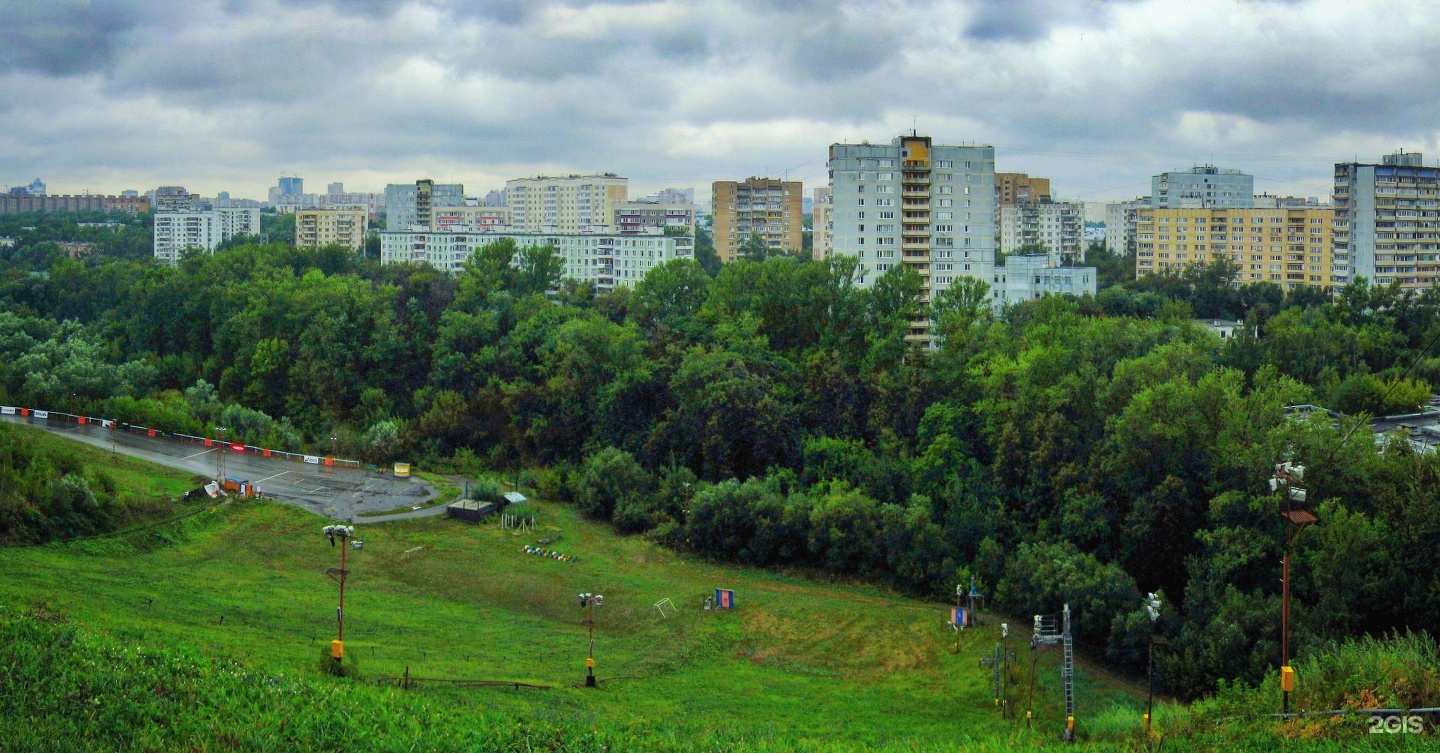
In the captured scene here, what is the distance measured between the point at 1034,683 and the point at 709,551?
38.2ft

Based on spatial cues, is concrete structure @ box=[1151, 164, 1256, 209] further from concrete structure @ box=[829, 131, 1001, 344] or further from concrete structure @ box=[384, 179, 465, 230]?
concrete structure @ box=[384, 179, 465, 230]

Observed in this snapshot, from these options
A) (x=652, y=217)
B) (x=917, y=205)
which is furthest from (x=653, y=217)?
(x=917, y=205)

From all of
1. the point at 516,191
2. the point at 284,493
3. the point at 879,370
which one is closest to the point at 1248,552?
the point at 879,370

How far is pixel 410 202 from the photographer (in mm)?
101188

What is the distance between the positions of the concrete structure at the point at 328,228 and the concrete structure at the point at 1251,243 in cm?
5720

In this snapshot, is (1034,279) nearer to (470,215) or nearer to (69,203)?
(470,215)

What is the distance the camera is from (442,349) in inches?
1833

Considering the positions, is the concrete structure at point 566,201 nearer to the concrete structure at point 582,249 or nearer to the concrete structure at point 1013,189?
the concrete structure at point 582,249

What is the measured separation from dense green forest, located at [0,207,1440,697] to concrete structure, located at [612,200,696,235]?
1137 inches

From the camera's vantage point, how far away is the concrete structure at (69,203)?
13550 cm

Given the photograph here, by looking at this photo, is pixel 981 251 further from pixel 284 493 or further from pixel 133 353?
pixel 133 353

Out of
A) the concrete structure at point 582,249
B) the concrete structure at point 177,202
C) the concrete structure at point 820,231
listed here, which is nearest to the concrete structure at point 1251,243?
the concrete structure at point 820,231

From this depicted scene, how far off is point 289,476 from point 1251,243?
178ft

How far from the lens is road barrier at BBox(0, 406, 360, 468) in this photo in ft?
134
